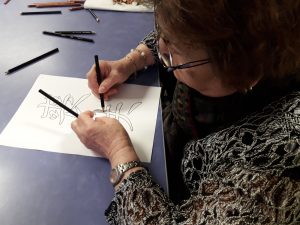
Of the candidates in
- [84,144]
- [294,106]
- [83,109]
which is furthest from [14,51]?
[294,106]

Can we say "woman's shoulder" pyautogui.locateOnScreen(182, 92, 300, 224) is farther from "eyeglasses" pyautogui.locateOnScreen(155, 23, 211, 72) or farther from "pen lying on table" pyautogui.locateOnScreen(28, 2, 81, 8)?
"pen lying on table" pyautogui.locateOnScreen(28, 2, 81, 8)

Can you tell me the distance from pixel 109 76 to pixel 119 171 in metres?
0.32

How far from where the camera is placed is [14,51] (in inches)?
41.4

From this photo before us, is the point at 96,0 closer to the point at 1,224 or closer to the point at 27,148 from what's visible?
the point at 27,148

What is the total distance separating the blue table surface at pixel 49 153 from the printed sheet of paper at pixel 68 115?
0.06 ft

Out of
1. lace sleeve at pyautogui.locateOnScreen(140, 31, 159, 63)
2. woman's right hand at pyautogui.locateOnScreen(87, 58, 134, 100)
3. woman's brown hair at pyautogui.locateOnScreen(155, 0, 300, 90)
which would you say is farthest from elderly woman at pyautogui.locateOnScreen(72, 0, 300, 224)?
lace sleeve at pyautogui.locateOnScreen(140, 31, 159, 63)

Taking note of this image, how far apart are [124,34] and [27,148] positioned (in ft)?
1.74

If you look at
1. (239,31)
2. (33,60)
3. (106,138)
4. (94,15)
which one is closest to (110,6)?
(94,15)

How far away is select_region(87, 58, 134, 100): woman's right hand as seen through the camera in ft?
3.04

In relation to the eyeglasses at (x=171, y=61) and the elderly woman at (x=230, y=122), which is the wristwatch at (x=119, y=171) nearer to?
the elderly woman at (x=230, y=122)

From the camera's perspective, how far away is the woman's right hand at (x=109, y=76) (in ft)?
3.04

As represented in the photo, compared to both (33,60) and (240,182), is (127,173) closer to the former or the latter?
(240,182)

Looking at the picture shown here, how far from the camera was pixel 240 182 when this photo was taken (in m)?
0.61

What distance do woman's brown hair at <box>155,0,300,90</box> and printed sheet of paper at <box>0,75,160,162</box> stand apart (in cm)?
29
